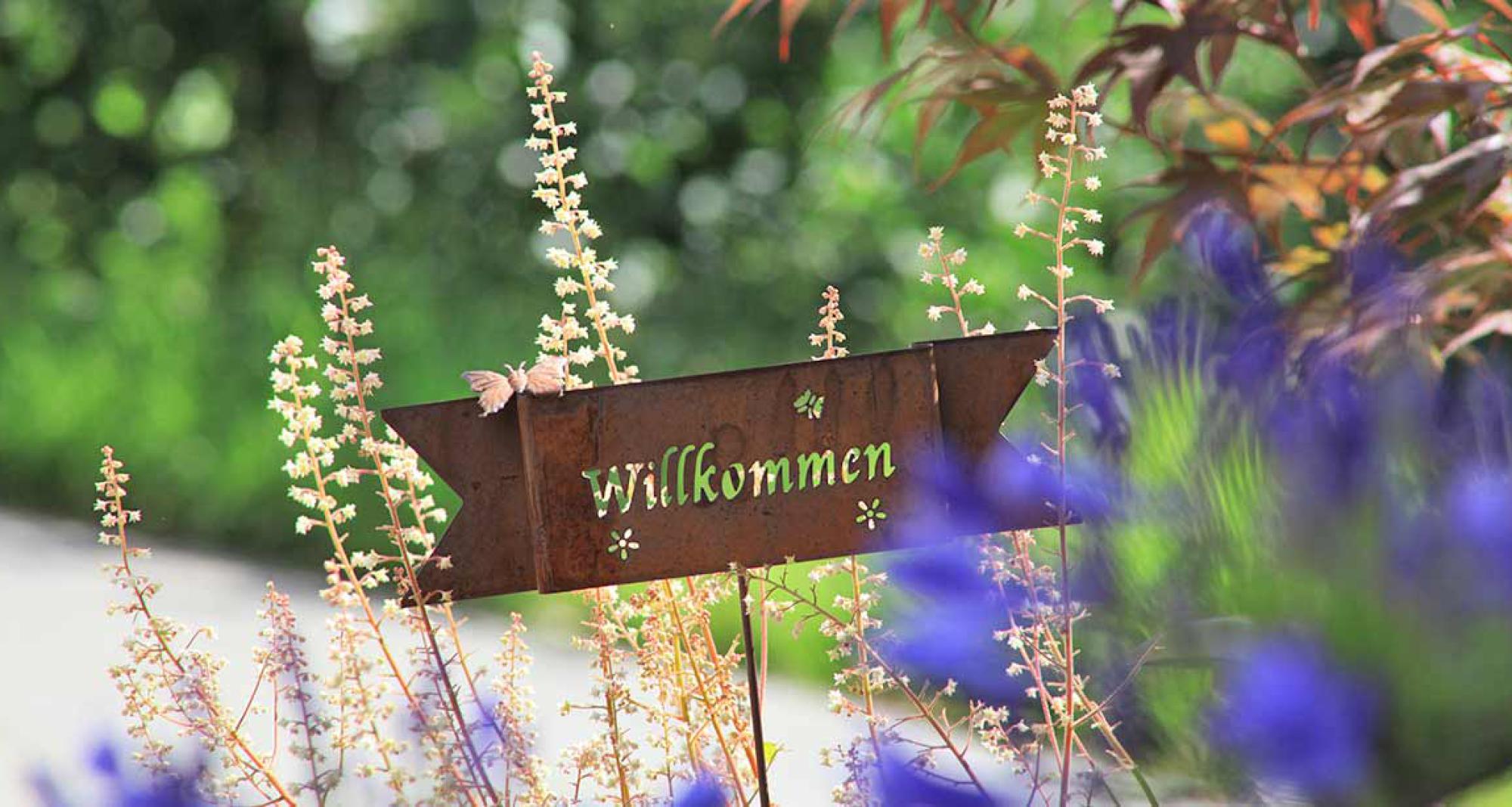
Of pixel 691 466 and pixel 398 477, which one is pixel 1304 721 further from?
pixel 398 477

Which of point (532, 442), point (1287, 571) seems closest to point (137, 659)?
point (532, 442)

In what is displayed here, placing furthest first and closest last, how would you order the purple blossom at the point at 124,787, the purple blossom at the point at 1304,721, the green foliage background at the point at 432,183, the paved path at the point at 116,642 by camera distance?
1. the green foliage background at the point at 432,183
2. the paved path at the point at 116,642
3. the purple blossom at the point at 124,787
4. the purple blossom at the point at 1304,721

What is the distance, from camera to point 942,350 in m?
0.78

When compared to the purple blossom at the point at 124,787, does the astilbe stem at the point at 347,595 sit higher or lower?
higher

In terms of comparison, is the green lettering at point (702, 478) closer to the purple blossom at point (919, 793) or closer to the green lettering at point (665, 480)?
the green lettering at point (665, 480)

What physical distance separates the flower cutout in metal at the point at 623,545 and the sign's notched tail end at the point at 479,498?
0.13 ft

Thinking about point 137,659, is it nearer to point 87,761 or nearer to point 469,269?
point 87,761

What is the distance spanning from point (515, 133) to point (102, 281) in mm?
739

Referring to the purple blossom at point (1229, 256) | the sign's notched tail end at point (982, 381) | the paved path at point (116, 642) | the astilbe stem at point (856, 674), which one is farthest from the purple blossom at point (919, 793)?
the paved path at point (116, 642)

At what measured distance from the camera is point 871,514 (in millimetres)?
767

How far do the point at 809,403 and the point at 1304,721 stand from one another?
239 mm

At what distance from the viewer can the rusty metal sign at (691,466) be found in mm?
744

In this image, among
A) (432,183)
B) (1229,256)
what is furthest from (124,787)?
(432,183)

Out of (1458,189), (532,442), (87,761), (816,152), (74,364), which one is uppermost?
(816,152)
